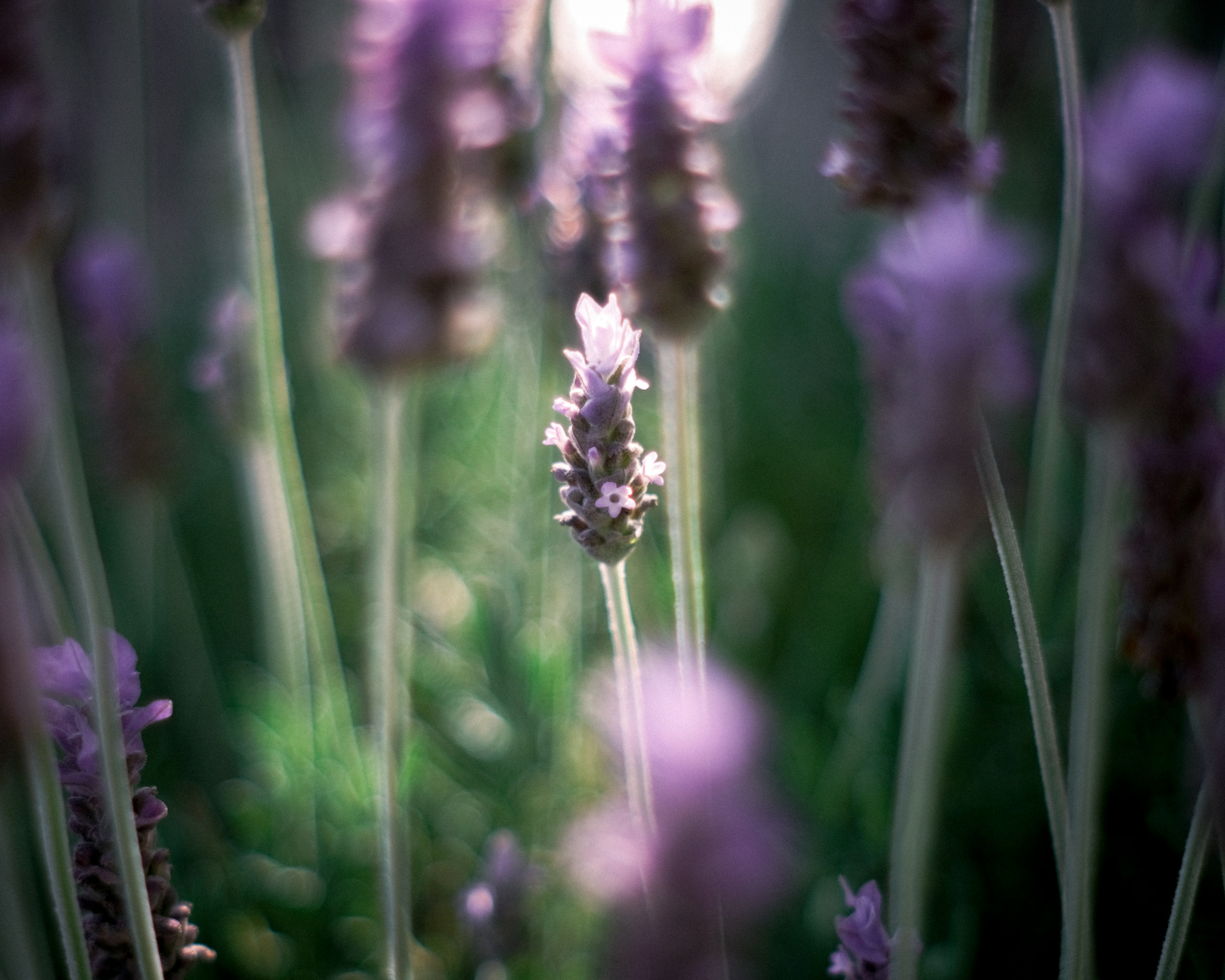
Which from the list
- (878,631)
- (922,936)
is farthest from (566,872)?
(878,631)

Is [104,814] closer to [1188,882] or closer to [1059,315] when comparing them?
[1188,882]

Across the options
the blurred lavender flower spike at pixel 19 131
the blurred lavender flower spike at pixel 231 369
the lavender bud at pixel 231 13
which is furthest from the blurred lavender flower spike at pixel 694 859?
the blurred lavender flower spike at pixel 231 369

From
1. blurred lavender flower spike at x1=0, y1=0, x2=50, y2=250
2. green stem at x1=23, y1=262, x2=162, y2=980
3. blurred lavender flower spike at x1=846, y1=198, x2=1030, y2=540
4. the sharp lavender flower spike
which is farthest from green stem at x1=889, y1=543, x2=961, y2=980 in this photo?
the sharp lavender flower spike

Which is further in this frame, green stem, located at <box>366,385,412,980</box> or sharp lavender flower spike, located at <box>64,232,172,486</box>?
sharp lavender flower spike, located at <box>64,232,172,486</box>

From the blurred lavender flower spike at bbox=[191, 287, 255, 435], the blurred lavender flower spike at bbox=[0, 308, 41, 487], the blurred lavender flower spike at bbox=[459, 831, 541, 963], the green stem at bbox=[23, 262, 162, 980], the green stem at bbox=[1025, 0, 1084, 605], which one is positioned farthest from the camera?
the blurred lavender flower spike at bbox=[191, 287, 255, 435]

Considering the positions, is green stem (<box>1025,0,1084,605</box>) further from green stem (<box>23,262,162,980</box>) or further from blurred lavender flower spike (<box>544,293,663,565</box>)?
green stem (<box>23,262,162,980</box>)

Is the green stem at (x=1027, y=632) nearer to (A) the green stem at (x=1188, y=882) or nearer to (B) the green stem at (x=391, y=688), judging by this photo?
(A) the green stem at (x=1188, y=882)
